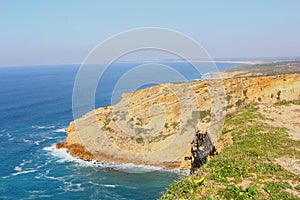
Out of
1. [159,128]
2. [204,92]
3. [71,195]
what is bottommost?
[71,195]

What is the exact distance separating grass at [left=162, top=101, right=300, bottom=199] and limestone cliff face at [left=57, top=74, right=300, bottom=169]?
30.8 m

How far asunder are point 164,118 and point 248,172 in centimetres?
4390

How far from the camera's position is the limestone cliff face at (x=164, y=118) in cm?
5028

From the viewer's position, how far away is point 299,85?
153 feet

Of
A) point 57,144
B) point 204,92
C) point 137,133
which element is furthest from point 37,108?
point 204,92

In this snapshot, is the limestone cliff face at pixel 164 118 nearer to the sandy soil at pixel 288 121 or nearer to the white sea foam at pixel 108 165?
the white sea foam at pixel 108 165

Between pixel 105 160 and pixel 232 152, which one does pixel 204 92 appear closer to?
pixel 105 160

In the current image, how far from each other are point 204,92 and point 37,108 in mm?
64232

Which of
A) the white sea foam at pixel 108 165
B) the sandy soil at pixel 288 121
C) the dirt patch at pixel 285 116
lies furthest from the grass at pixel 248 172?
the white sea foam at pixel 108 165

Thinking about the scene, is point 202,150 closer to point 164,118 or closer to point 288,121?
point 288,121

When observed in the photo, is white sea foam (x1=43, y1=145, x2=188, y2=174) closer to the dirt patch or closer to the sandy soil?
the dirt patch

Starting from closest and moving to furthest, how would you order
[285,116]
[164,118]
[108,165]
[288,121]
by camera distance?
[288,121], [285,116], [108,165], [164,118]

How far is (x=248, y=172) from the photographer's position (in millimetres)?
12938

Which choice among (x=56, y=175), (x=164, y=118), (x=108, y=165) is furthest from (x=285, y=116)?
(x=56, y=175)
